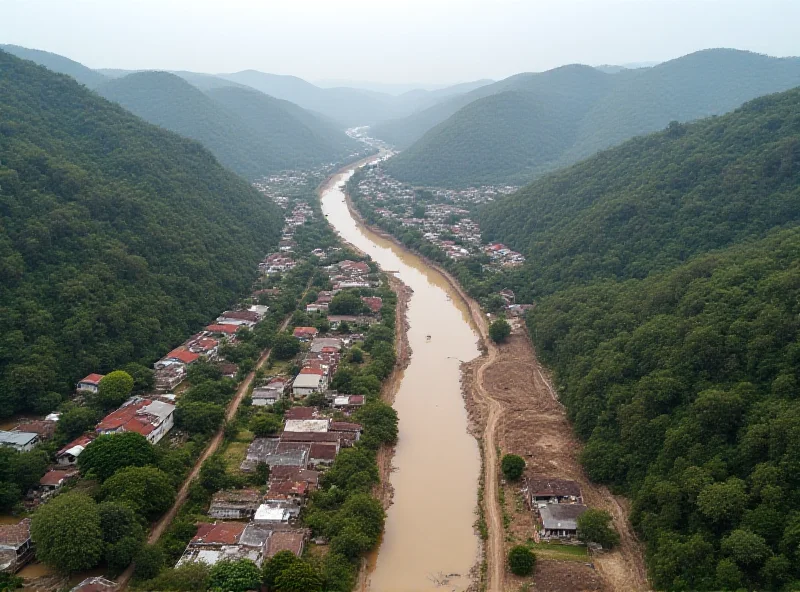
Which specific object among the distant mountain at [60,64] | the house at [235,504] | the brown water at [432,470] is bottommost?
the brown water at [432,470]

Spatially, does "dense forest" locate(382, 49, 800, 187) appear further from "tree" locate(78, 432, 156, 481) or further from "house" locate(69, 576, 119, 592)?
"house" locate(69, 576, 119, 592)

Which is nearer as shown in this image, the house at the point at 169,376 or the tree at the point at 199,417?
the tree at the point at 199,417

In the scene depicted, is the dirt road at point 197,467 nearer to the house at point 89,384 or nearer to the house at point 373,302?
the house at point 89,384

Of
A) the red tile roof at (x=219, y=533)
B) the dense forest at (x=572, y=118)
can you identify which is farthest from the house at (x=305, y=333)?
the dense forest at (x=572, y=118)

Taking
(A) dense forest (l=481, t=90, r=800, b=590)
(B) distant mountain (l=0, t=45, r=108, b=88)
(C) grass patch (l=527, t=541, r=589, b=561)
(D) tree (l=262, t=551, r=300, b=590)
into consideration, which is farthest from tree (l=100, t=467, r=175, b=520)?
(B) distant mountain (l=0, t=45, r=108, b=88)

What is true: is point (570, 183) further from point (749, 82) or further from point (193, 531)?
point (749, 82)

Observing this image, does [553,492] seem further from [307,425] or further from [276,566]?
[307,425]
